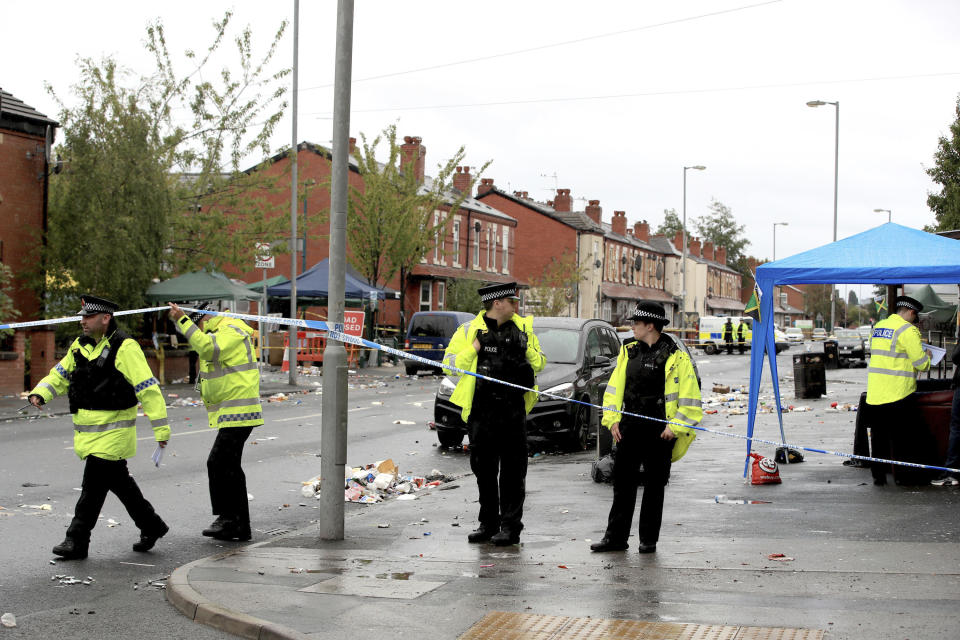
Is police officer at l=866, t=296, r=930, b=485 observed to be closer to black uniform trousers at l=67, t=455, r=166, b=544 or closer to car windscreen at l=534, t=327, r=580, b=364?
car windscreen at l=534, t=327, r=580, b=364

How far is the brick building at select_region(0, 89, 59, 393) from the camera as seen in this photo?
75.7ft

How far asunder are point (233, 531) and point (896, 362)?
6.51 meters

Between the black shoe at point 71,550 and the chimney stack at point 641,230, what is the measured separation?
258 feet

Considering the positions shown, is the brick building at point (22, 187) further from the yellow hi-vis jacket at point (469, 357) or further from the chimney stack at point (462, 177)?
the chimney stack at point (462, 177)

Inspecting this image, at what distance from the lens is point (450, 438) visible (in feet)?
46.3

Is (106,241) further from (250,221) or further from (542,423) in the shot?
(542,423)

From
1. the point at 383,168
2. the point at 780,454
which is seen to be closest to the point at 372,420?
the point at 780,454

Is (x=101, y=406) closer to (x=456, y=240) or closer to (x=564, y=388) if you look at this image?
(x=564, y=388)

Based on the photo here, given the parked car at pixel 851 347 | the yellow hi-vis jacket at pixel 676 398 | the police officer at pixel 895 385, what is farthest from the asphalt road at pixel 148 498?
the parked car at pixel 851 347

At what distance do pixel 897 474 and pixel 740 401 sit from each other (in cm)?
1180

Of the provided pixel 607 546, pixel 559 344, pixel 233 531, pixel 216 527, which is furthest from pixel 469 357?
pixel 559 344

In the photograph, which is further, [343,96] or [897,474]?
[897,474]

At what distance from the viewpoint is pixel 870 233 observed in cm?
1091

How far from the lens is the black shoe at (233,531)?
8062 millimetres
